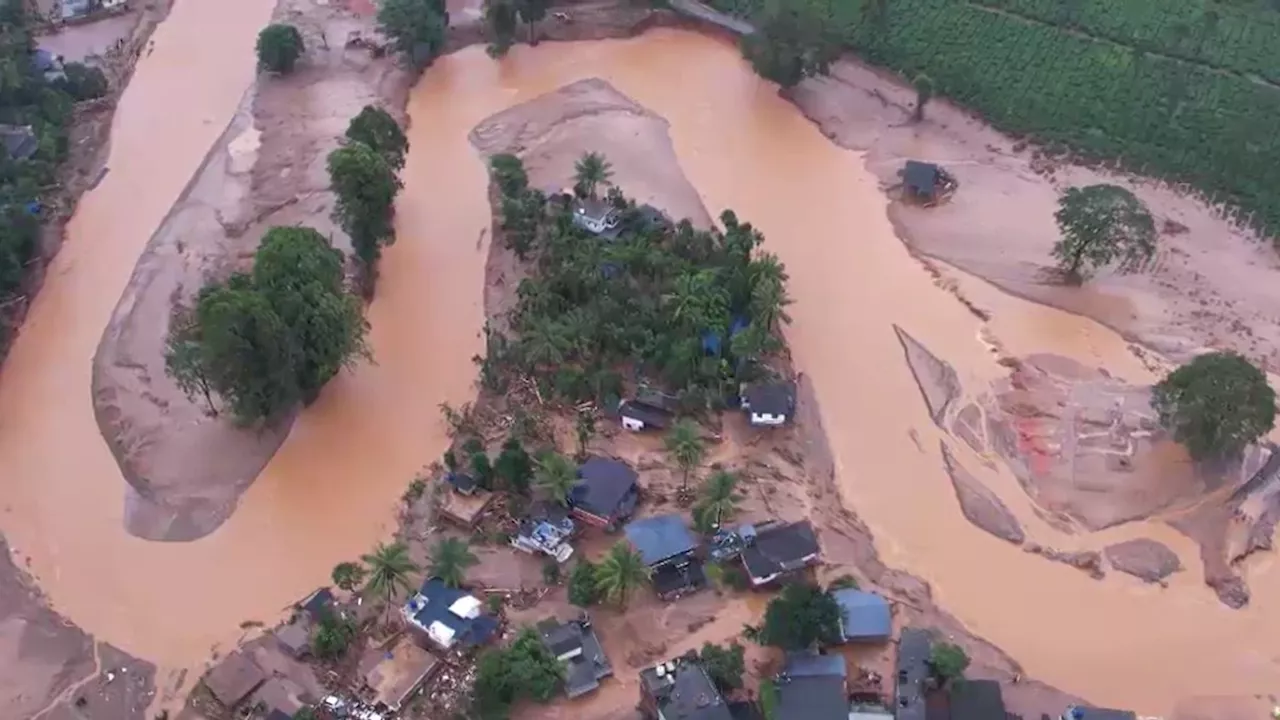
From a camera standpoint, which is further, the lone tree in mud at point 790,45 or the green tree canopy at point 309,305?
the lone tree in mud at point 790,45

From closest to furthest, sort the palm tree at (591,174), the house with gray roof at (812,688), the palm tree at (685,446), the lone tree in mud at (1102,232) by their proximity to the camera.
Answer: the house with gray roof at (812,688)
the palm tree at (685,446)
the lone tree in mud at (1102,232)
the palm tree at (591,174)

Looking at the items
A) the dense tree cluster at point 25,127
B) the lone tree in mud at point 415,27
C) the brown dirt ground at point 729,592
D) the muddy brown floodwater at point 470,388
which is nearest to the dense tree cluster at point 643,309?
the brown dirt ground at point 729,592

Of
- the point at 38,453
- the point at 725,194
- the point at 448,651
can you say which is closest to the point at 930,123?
the point at 725,194

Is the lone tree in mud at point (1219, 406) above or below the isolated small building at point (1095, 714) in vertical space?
above

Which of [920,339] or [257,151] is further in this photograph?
[257,151]

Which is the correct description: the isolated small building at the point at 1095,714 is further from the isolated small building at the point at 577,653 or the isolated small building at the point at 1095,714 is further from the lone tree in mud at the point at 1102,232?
the lone tree in mud at the point at 1102,232

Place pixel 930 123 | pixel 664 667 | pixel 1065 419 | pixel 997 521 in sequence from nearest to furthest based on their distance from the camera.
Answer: pixel 664 667, pixel 997 521, pixel 1065 419, pixel 930 123

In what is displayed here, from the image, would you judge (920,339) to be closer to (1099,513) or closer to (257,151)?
(1099,513)
